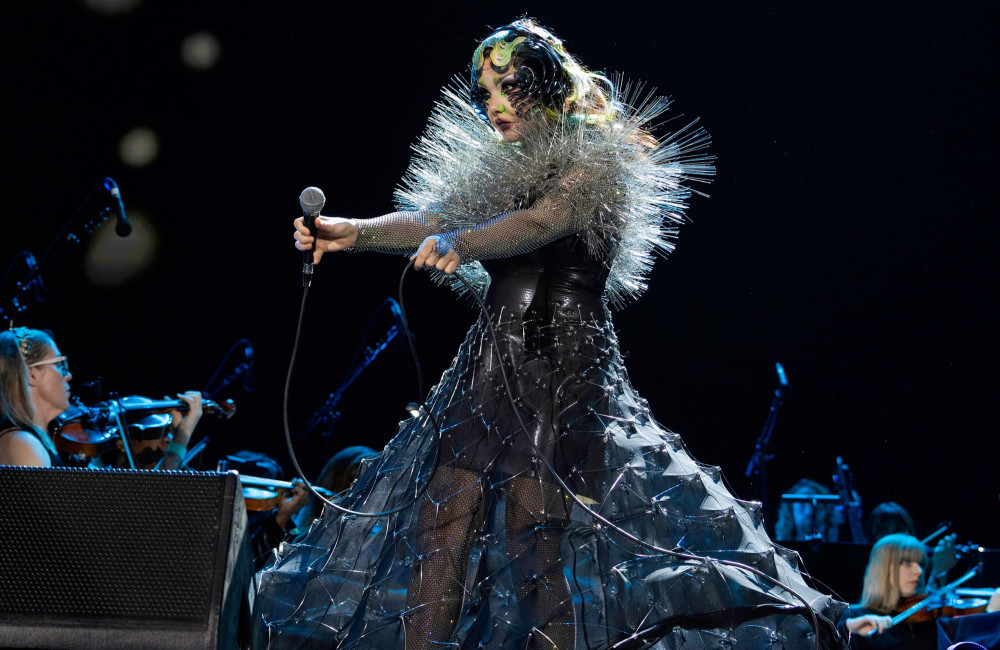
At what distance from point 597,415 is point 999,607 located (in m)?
2.58

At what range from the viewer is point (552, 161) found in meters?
1.87

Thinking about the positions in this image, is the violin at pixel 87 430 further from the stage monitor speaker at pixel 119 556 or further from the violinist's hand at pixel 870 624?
the violinist's hand at pixel 870 624

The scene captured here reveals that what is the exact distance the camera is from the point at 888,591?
370 centimetres

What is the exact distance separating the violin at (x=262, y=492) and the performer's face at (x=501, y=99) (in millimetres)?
2281

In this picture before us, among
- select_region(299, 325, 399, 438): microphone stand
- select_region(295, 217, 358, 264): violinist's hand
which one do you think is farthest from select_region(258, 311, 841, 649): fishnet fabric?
select_region(299, 325, 399, 438): microphone stand

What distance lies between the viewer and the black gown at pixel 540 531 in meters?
1.68

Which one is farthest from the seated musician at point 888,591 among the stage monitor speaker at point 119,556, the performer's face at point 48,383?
the performer's face at point 48,383

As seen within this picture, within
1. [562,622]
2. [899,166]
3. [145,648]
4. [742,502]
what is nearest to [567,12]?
[899,166]

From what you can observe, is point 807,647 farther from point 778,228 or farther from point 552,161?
point 778,228

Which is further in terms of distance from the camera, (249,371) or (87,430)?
(249,371)

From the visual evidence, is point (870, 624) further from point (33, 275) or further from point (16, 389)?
point (33, 275)

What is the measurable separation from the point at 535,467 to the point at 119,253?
174 inches

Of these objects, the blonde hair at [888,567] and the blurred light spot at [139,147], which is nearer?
the blonde hair at [888,567]

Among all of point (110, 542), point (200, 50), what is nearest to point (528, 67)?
point (110, 542)
